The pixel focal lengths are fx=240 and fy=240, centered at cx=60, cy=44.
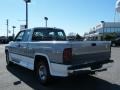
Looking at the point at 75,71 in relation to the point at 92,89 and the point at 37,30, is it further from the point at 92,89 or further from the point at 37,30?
the point at 37,30

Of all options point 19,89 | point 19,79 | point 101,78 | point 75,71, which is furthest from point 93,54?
point 19,79

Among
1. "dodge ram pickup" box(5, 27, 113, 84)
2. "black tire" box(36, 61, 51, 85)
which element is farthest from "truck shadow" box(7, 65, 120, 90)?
"dodge ram pickup" box(5, 27, 113, 84)

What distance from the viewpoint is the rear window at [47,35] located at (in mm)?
9633

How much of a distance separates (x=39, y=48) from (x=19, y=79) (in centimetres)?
186

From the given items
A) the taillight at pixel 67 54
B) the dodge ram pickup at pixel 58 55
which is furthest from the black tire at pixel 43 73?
the taillight at pixel 67 54

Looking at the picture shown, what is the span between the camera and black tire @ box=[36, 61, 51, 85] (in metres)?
8.00

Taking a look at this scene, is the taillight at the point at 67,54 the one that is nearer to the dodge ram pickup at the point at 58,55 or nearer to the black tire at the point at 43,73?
the dodge ram pickup at the point at 58,55

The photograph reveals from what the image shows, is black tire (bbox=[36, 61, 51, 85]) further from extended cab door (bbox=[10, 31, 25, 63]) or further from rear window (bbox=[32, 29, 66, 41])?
extended cab door (bbox=[10, 31, 25, 63])

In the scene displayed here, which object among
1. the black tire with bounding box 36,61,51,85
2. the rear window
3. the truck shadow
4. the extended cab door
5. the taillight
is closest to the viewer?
the taillight

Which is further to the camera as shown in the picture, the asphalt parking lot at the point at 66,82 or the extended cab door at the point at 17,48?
the extended cab door at the point at 17,48

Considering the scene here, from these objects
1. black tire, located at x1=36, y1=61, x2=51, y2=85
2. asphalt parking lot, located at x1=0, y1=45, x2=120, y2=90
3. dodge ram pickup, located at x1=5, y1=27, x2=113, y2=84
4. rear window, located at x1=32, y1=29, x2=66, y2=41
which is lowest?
asphalt parking lot, located at x1=0, y1=45, x2=120, y2=90

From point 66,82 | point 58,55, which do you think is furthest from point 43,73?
point 58,55

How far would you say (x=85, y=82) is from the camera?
28.2 ft

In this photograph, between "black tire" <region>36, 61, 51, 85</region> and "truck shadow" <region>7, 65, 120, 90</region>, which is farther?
"black tire" <region>36, 61, 51, 85</region>
